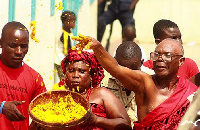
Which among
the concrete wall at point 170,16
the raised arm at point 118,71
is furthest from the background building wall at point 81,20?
the raised arm at point 118,71

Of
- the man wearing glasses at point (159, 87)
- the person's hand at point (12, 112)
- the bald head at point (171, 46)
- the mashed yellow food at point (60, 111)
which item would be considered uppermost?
the bald head at point (171, 46)

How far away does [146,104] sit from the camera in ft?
17.0

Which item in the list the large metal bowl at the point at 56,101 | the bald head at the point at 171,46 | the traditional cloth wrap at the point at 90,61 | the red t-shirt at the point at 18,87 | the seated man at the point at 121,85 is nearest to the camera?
the large metal bowl at the point at 56,101

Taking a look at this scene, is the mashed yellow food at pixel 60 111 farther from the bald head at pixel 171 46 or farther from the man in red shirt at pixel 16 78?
the bald head at pixel 171 46

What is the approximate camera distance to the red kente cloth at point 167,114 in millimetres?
5027

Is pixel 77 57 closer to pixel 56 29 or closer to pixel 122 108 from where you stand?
pixel 122 108

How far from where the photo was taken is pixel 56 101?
5.27 metres

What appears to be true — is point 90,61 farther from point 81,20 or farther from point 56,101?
point 81,20

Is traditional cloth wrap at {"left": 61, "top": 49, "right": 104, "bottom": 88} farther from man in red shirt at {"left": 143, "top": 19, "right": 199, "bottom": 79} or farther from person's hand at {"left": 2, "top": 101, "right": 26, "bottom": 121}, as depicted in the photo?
man in red shirt at {"left": 143, "top": 19, "right": 199, "bottom": 79}

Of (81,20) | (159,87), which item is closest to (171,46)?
(159,87)

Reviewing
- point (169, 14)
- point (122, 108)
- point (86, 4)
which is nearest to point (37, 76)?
point (122, 108)

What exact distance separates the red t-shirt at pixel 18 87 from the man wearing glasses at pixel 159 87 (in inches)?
49.6

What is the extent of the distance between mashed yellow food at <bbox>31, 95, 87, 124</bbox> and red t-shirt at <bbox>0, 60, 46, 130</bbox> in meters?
0.68

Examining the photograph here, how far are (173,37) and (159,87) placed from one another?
1.78m
